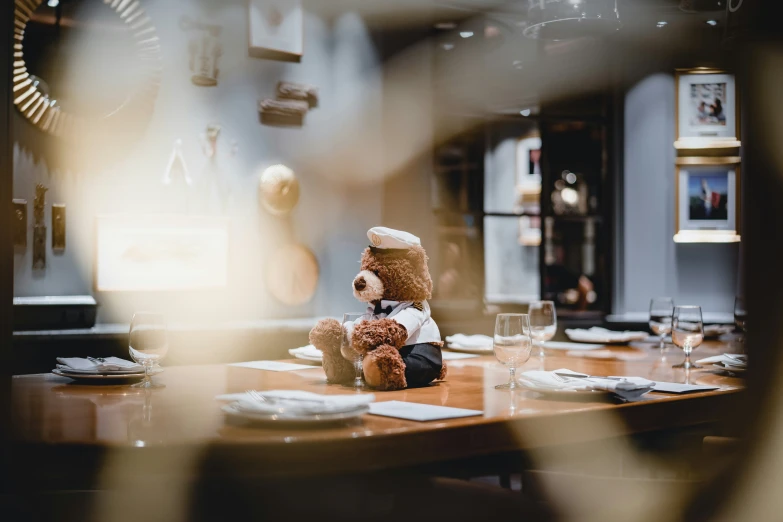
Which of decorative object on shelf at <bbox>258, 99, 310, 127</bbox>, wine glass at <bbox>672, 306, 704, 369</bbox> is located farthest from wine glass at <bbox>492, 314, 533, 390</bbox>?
decorative object on shelf at <bbox>258, 99, 310, 127</bbox>

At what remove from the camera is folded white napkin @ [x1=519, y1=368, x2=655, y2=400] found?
1369 mm

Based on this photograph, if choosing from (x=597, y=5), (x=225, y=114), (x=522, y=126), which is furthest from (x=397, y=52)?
(x=522, y=126)

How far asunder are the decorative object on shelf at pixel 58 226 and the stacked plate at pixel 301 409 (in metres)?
2.76

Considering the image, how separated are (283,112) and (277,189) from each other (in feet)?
1.47

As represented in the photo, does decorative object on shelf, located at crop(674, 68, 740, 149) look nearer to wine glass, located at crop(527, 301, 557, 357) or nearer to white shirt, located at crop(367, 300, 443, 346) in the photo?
wine glass, located at crop(527, 301, 557, 357)

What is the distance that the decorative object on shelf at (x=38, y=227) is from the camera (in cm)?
354

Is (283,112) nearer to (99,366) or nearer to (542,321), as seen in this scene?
(542,321)

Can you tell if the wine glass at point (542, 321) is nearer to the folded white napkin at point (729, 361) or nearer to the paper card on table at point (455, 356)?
the paper card on table at point (455, 356)

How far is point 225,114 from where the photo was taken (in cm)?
404

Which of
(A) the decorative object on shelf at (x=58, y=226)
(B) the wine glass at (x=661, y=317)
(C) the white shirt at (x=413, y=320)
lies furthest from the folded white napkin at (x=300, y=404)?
(A) the decorative object on shelf at (x=58, y=226)

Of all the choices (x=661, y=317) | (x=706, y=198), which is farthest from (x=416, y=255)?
(x=706, y=198)

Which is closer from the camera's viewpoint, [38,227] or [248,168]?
[38,227]

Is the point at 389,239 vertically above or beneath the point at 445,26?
beneath

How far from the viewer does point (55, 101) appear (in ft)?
11.8
